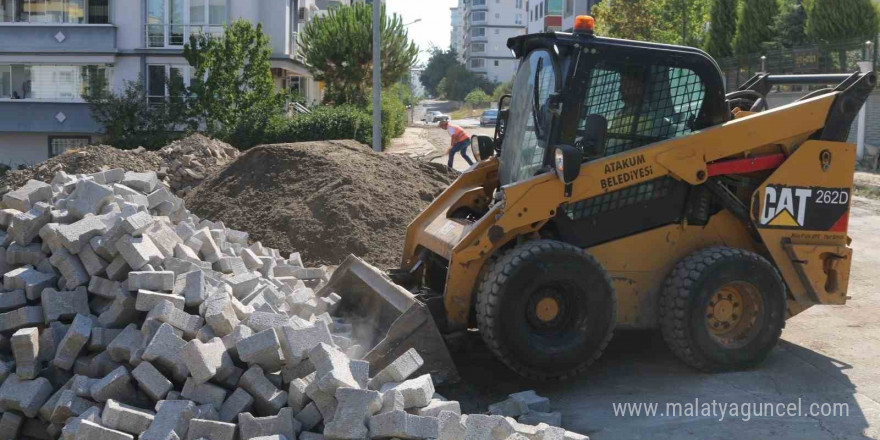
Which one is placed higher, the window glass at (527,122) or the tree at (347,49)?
the tree at (347,49)

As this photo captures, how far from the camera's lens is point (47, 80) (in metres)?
34.9

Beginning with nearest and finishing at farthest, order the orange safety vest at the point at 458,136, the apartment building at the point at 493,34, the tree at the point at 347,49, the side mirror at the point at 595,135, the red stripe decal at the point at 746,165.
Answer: the side mirror at the point at 595,135 → the red stripe decal at the point at 746,165 → the orange safety vest at the point at 458,136 → the tree at the point at 347,49 → the apartment building at the point at 493,34

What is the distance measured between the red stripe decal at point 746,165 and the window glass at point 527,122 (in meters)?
1.34

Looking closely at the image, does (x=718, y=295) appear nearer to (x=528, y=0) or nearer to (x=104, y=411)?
(x=104, y=411)

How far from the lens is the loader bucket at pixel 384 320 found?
6.63 m

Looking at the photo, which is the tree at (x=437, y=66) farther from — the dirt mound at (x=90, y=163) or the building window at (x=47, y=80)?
the dirt mound at (x=90, y=163)

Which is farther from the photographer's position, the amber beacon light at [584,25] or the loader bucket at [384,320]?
the amber beacon light at [584,25]

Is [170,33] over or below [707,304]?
over

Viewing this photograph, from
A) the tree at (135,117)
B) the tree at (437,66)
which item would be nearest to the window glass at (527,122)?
the tree at (135,117)

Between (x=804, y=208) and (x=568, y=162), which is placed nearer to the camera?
(x=568, y=162)

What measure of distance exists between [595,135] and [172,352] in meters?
3.37

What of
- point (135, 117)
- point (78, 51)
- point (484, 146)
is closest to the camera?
point (484, 146)

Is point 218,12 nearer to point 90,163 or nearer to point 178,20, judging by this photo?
point 178,20

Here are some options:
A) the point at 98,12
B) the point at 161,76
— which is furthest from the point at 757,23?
the point at 98,12
